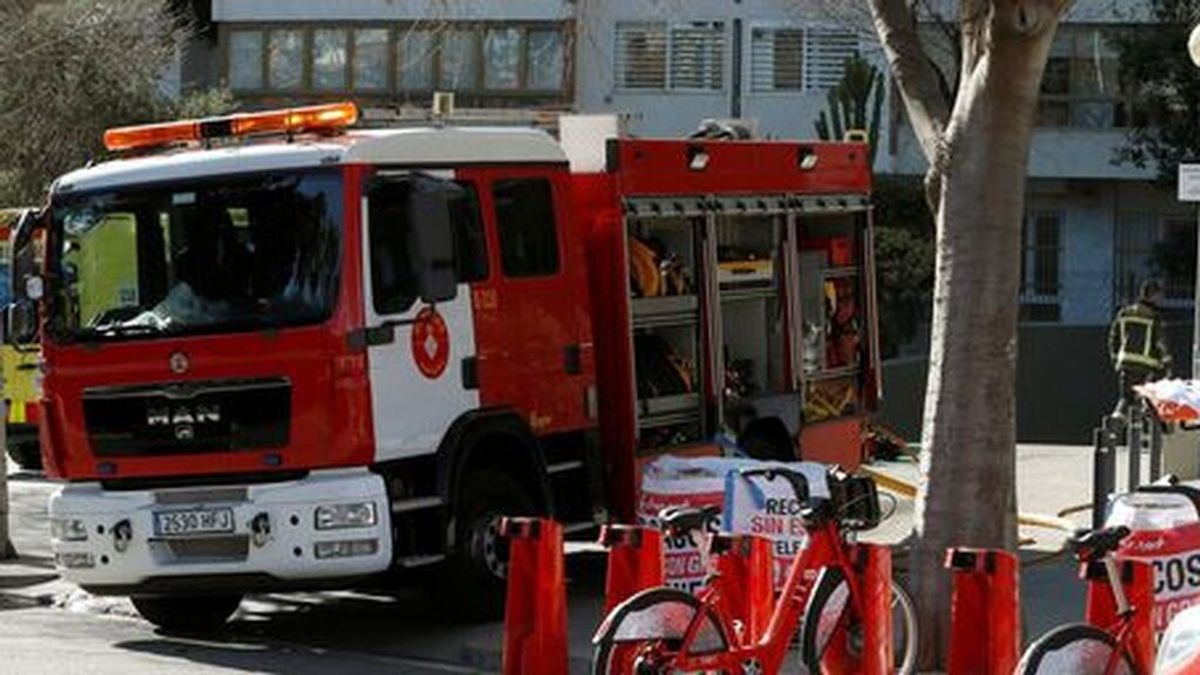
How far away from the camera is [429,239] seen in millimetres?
11172

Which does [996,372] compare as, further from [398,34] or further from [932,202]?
[398,34]

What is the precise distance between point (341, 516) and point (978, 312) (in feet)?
11.1

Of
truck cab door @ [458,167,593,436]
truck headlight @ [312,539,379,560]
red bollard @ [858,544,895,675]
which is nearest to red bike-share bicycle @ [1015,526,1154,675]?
red bollard @ [858,544,895,675]

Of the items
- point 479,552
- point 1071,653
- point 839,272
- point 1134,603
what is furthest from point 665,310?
point 1071,653

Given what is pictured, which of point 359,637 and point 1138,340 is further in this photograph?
point 1138,340

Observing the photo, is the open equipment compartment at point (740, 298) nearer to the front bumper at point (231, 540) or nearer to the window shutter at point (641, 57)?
the front bumper at point (231, 540)

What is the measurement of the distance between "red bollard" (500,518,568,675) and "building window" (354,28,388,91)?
3305 cm

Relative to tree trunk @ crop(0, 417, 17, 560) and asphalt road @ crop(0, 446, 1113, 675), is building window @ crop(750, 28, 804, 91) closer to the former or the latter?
asphalt road @ crop(0, 446, 1113, 675)

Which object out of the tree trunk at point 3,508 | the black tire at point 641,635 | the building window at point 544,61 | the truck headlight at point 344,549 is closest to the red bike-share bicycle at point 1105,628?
the black tire at point 641,635

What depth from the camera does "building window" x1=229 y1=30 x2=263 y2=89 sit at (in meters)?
42.7

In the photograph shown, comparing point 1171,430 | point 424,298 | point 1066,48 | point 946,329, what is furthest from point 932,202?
point 1066,48

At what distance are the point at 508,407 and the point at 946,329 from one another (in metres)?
3.00

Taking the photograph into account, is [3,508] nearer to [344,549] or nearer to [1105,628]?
[344,549]

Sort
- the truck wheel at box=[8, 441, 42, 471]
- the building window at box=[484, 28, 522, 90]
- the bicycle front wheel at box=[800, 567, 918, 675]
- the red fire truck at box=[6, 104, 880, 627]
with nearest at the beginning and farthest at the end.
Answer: the bicycle front wheel at box=[800, 567, 918, 675] < the red fire truck at box=[6, 104, 880, 627] < the truck wheel at box=[8, 441, 42, 471] < the building window at box=[484, 28, 522, 90]
